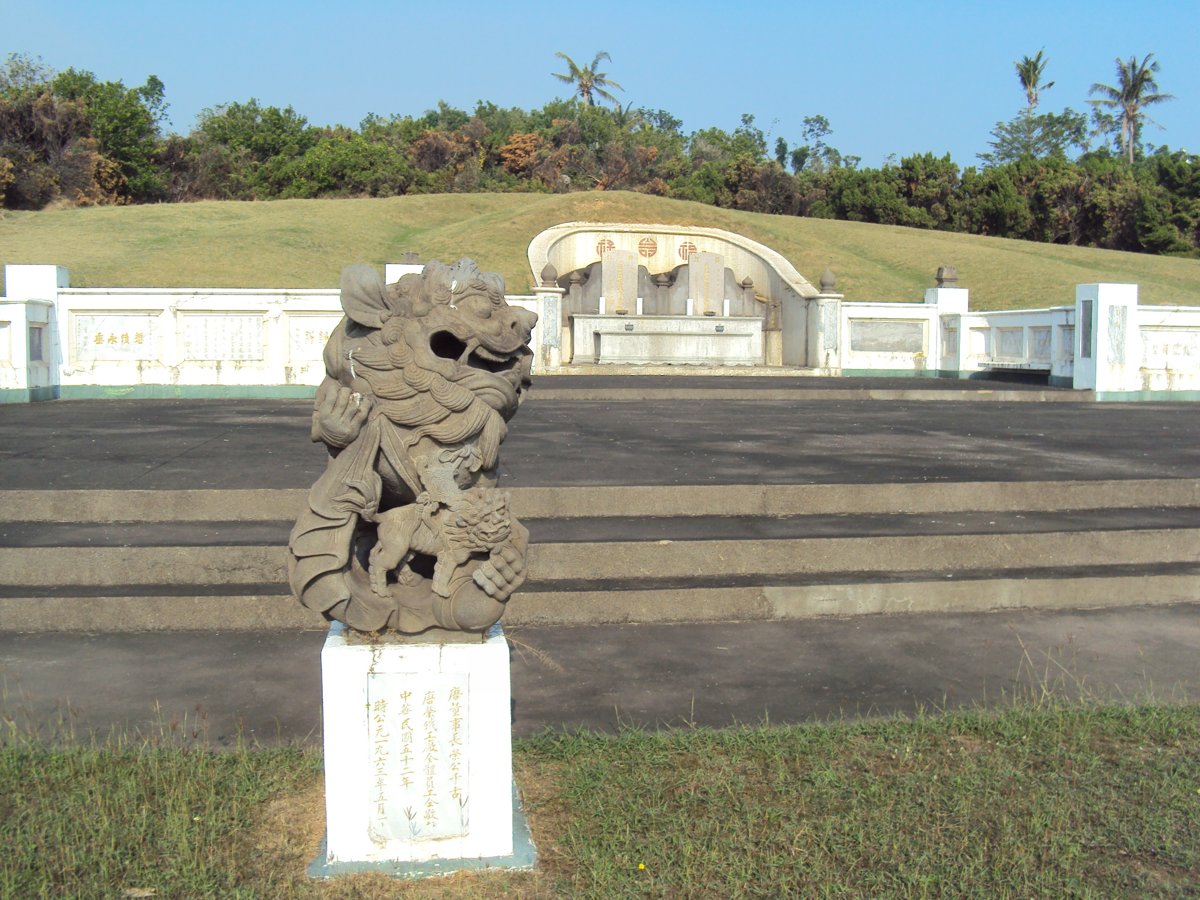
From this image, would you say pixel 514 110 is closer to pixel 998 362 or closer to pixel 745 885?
pixel 998 362

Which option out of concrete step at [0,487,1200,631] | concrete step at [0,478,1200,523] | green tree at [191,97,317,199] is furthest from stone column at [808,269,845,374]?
green tree at [191,97,317,199]

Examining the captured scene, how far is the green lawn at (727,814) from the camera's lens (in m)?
3.12

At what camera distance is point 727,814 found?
3523mm

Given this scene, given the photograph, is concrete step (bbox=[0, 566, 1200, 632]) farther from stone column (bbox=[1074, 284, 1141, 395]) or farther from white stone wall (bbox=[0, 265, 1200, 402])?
stone column (bbox=[1074, 284, 1141, 395])

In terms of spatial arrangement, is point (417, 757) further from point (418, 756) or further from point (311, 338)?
point (311, 338)

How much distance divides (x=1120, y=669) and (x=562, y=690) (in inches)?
104

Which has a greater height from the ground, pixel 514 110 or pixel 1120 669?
pixel 514 110

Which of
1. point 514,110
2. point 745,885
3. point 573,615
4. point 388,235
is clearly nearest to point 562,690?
point 573,615

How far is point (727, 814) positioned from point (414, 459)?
4.98 ft

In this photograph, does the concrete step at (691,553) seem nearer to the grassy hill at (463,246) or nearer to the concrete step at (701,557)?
the concrete step at (701,557)

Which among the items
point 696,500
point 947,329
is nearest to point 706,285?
point 947,329

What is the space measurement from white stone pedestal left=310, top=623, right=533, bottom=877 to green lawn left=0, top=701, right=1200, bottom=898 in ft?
0.39

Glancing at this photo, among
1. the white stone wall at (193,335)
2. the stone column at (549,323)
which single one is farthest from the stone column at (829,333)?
the white stone wall at (193,335)

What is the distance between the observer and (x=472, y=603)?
3.30 meters
